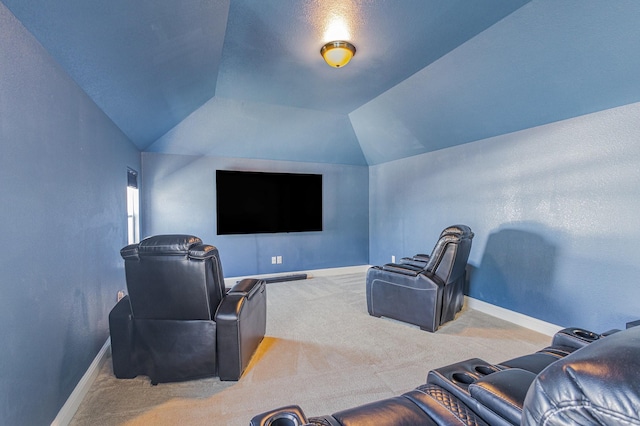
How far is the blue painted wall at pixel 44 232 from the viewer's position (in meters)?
1.28

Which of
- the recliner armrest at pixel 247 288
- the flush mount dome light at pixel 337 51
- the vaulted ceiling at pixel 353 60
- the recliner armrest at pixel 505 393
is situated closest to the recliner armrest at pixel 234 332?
the recliner armrest at pixel 247 288

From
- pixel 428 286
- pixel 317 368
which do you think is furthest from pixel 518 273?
pixel 317 368

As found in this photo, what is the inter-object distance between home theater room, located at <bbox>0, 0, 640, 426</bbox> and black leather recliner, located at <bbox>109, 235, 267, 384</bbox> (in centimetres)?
2

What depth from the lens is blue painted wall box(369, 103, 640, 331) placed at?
98.1 inches

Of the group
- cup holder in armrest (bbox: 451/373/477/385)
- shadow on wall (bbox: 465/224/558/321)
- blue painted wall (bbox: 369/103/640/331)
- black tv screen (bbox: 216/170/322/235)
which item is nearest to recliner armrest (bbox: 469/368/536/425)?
cup holder in armrest (bbox: 451/373/477/385)

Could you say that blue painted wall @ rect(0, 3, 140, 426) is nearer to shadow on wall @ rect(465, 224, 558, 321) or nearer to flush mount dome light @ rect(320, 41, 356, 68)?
flush mount dome light @ rect(320, 41, 356, 68)

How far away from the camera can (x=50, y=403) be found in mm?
1585

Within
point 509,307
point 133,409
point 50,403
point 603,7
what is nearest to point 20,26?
point 50,403

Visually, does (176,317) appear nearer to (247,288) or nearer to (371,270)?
(247,288)

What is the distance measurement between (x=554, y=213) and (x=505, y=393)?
288 centimetres

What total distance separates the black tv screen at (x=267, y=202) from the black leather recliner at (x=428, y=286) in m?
2.29

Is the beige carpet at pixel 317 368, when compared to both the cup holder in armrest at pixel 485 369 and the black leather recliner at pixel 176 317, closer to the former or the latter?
the black leather recliner at pixel 176 317

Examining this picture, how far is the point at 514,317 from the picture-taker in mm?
3316

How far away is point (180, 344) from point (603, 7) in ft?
12.2
